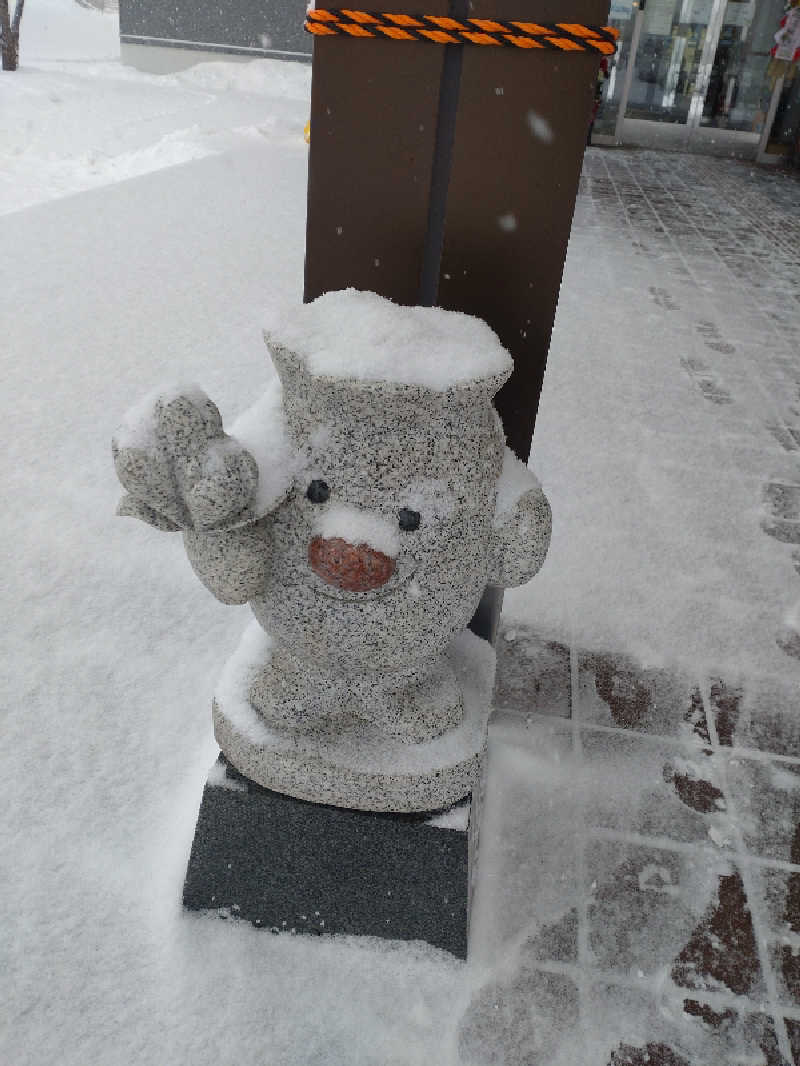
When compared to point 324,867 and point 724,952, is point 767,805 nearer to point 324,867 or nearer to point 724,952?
point 724,952

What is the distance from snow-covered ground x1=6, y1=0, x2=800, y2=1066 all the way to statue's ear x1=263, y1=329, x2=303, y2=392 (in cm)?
129

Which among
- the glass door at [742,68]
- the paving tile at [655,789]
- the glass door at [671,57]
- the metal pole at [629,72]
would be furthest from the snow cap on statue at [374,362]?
the glass door at [742,68]

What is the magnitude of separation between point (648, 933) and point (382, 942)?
2.09 feet

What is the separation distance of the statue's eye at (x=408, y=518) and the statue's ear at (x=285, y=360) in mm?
313

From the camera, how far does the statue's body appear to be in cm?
156

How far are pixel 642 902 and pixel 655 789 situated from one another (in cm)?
41

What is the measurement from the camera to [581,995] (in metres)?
2.04

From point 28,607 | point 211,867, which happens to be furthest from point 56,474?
point 211,867

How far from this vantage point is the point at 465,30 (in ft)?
6.07

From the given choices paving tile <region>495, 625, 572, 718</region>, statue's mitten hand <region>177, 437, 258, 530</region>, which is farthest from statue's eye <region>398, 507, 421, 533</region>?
paving tile <region>495, 625, 572, 718</region>

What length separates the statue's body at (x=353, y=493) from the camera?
1564 mm

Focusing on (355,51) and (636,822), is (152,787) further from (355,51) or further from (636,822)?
(355,51)

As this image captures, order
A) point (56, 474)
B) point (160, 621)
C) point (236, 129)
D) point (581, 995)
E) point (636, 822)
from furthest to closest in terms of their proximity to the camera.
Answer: point (236, 129)
point (56, 474)
point (160, 621)
point (636, 822)
point (581, 995)

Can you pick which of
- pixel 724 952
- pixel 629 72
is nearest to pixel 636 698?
pixel 724 952
